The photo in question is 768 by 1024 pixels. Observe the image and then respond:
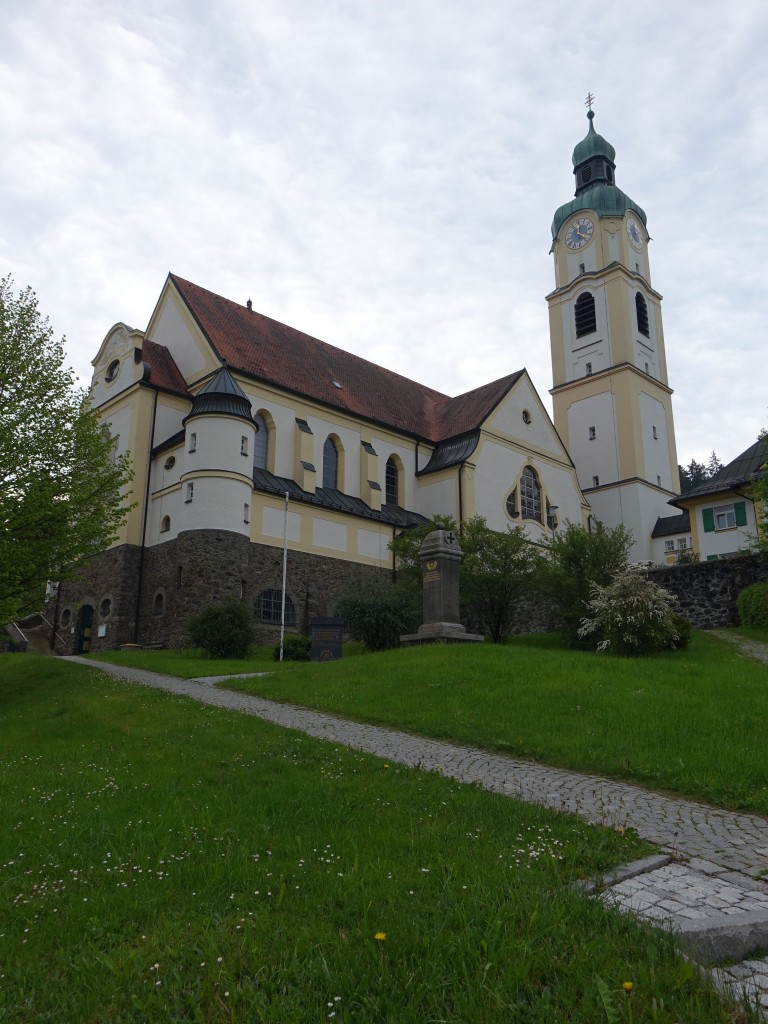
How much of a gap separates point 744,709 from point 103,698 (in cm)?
1040

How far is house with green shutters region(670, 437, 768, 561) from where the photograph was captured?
106ft

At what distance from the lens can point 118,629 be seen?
2956cm

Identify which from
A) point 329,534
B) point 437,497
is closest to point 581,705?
point 329,534

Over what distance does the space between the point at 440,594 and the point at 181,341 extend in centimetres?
2005

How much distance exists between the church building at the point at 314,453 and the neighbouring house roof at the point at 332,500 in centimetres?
12

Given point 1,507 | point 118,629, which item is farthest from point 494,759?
point 118,629

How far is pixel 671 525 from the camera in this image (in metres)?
46.6

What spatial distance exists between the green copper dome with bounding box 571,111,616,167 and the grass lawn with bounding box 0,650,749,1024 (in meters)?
58.2


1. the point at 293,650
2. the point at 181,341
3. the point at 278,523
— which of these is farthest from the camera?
the point at 181,341

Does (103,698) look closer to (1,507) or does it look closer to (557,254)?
(1,507)

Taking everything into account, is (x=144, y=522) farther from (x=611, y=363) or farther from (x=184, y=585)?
(x=611, y=363)

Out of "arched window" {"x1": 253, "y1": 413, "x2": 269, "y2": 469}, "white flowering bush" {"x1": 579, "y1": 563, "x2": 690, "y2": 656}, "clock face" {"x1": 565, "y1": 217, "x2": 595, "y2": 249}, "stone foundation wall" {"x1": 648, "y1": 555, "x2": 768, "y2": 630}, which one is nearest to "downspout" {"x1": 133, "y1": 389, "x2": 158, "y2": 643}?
"arched window" {"x1": 253, "y1": 413, "x2": 269, "y2": 469}

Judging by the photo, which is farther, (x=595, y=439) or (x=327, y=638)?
(x=595, y=439)

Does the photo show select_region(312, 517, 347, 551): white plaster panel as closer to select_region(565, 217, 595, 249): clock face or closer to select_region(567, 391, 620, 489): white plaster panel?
select_region(567, 391, 620, 489): white plaster panel
